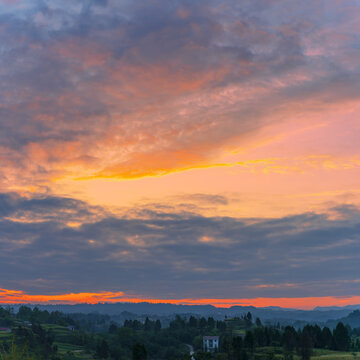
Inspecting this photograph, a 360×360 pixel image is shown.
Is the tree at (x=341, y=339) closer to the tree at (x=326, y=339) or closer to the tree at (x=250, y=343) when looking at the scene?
the tree at (x=326, y=339)

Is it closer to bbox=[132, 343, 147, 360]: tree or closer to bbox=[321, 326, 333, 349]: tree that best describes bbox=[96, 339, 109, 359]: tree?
bbox=[132, 343, 147, 360]: tree

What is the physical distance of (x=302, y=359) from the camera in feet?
440

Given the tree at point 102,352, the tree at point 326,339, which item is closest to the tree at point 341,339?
the tree at point 326,339

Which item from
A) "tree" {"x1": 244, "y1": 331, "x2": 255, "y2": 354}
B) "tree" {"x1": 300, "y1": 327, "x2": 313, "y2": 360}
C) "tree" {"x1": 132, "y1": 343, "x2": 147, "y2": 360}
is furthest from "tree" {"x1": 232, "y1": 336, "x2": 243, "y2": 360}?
"tree" {"x1": 132, "y1": 343, "x2": 147, "y2": 360}

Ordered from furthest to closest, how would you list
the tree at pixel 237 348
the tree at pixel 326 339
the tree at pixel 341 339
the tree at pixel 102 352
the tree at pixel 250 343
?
the tree at pixel 102 352
the tree at pixel 326 339
the tree at pixel 341 339
the tree at pixel 250 343
the tree at pixel 237 348

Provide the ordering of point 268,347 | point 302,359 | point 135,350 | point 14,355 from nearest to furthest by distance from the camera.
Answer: point 14,355
point 135,350
point 302,359
point 268,347

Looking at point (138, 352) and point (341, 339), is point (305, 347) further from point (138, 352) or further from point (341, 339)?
point (138, 352)

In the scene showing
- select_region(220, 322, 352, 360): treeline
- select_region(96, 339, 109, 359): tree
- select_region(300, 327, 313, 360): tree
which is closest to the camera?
select_region(300, 327, 313, 360): tree

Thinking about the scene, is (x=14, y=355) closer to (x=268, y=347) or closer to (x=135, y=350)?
(x=135, y=350)

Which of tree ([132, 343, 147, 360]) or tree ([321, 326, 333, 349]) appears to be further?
tree ([321, 326, 333, 349])

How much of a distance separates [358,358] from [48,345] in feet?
387

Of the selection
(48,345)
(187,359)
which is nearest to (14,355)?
(187,359)

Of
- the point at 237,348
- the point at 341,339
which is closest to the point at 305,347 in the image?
the point at 237,348

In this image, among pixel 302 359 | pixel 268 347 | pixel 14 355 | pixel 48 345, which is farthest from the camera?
pixel 48 345
